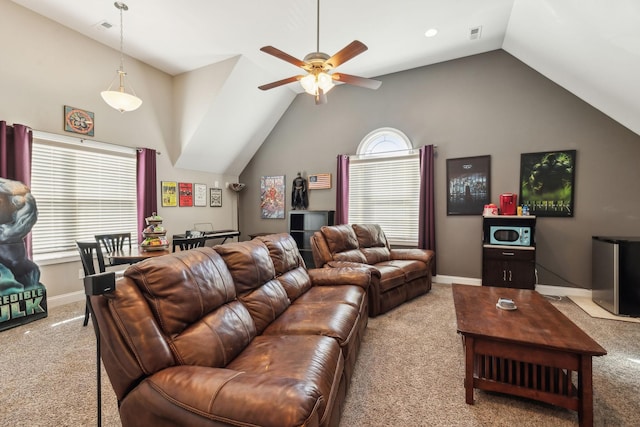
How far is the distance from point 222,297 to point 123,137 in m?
4.14

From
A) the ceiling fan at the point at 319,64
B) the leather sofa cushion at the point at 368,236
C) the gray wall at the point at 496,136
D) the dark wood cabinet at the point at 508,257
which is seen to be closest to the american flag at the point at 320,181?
the gray wall at the point at 496,136

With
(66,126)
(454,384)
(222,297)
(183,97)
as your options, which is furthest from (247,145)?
(454,384)

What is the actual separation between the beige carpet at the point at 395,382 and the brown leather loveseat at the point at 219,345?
391mm

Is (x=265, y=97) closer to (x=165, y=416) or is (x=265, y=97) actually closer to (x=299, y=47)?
(x=299, y=47)

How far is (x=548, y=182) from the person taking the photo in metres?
4.00

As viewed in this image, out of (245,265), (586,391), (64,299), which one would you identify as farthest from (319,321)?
(64,299)

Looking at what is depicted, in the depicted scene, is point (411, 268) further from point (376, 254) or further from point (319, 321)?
point (319, 321)

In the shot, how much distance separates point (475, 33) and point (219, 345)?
4.83 m

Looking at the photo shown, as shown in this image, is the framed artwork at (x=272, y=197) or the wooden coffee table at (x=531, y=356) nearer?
the wooden coffee table at (x=531, y=356)

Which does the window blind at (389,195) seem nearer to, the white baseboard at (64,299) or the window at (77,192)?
the window at (77,192)

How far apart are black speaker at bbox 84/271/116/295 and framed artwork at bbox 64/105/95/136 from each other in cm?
392

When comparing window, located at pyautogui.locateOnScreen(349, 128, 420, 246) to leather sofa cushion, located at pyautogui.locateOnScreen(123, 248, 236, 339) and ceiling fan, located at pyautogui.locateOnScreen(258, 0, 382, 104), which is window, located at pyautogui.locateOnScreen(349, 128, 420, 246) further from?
leather sofa cushion, located at pyautogui.locateOnScreen(123, 248, 236, 339)

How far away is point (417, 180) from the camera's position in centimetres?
485

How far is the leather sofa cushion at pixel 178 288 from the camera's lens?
4.18 ft
